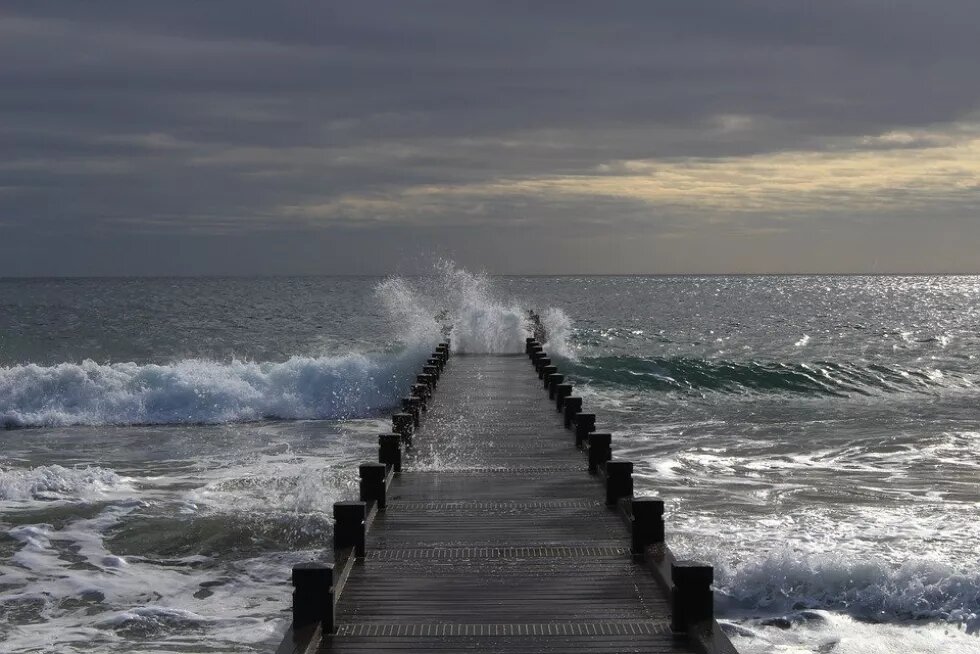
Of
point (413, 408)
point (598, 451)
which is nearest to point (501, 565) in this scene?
point (598, 451)

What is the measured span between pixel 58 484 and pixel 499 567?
11.4 m

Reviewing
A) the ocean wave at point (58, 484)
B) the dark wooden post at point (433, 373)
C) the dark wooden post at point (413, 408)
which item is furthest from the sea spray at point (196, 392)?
the dark wooden post at point (413, 408)

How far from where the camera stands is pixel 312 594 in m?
7.88

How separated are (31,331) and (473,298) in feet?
138

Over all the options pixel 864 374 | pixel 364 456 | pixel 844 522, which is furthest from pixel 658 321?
pixel 844 522

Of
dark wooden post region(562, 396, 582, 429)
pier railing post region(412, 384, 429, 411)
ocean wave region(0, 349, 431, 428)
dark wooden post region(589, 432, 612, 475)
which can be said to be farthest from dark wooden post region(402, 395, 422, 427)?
ocean wave region(0, 349, 431, 428)

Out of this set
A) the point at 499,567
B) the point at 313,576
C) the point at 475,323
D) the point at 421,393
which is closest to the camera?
the point at 313,576

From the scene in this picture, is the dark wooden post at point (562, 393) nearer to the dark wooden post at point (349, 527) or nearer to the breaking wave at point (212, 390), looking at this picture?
the dark wooden post at point (349, 527)

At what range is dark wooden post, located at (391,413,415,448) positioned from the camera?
15719 millimetres

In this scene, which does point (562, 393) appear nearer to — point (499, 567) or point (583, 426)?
point (583, 426)

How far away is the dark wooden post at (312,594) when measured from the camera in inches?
309

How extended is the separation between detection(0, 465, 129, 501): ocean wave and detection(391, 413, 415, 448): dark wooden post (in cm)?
566

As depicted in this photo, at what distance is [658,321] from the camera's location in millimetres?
80250

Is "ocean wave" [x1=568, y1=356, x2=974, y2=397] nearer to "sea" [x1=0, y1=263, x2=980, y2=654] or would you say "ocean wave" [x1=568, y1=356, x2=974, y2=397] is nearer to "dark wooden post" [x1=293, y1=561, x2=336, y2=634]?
"sea" [x1=0, y1=263, x2=980, y2=654]
